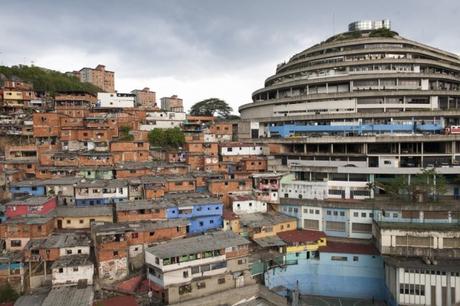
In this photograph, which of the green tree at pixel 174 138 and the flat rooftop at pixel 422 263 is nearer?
the flat rooftop at pixel 422 263

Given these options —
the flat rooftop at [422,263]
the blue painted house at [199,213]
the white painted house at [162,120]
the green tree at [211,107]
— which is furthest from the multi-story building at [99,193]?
the green tree at [211,107]

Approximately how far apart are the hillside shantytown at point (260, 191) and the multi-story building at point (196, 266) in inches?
4.5

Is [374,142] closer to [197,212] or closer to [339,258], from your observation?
[339,258]

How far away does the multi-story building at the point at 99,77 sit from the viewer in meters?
118

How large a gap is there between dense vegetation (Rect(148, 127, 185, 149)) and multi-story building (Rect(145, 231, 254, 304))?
2779 cm

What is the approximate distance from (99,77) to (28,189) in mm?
89272

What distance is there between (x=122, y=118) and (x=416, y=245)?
156ft

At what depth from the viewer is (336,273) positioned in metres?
36.1

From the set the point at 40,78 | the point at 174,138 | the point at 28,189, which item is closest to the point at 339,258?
the point at 174,138

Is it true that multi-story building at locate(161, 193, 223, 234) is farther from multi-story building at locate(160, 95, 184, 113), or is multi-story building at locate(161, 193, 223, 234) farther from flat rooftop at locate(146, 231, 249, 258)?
multi-story building at locate(160, 95, 184, 113)

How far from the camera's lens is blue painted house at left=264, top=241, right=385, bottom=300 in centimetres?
3550

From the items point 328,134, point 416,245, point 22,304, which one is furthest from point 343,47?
point 22,304

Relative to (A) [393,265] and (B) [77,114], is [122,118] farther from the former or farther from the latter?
(A) [393,265]

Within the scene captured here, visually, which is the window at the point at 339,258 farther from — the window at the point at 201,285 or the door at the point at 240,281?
the window at the point at 201,285
